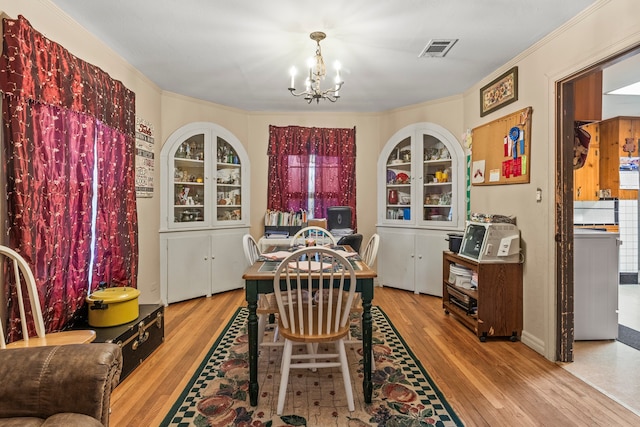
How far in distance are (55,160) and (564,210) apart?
3455mm

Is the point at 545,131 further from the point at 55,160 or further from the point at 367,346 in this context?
the point at 55,160

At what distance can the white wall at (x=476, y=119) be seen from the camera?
220 cm

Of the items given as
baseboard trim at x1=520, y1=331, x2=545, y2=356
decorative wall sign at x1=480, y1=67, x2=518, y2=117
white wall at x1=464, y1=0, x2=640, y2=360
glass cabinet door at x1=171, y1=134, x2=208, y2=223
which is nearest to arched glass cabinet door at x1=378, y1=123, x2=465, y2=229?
decorative wall sign at x1=480, y1=67, x2=518, y2=117

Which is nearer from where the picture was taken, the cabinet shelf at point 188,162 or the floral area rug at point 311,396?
the floral area rug at point 311,396

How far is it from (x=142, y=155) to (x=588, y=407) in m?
4.02

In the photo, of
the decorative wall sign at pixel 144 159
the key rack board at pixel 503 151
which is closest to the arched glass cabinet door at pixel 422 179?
the key rack board at pixel 503 151

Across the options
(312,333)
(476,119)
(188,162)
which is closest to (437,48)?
(476,119)

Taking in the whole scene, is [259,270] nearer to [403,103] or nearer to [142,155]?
[142,155]

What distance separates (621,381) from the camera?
7.39 ft

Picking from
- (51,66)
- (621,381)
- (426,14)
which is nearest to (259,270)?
(51,66)

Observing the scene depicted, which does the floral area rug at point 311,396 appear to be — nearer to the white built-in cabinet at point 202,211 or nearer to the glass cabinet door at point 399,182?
the white built-in cabinet at point 202,211

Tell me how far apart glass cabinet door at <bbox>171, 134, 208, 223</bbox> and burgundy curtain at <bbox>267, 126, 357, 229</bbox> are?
91 cm

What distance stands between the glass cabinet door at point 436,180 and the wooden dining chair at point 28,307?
3731 millimetres

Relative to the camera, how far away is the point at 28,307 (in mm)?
1967
